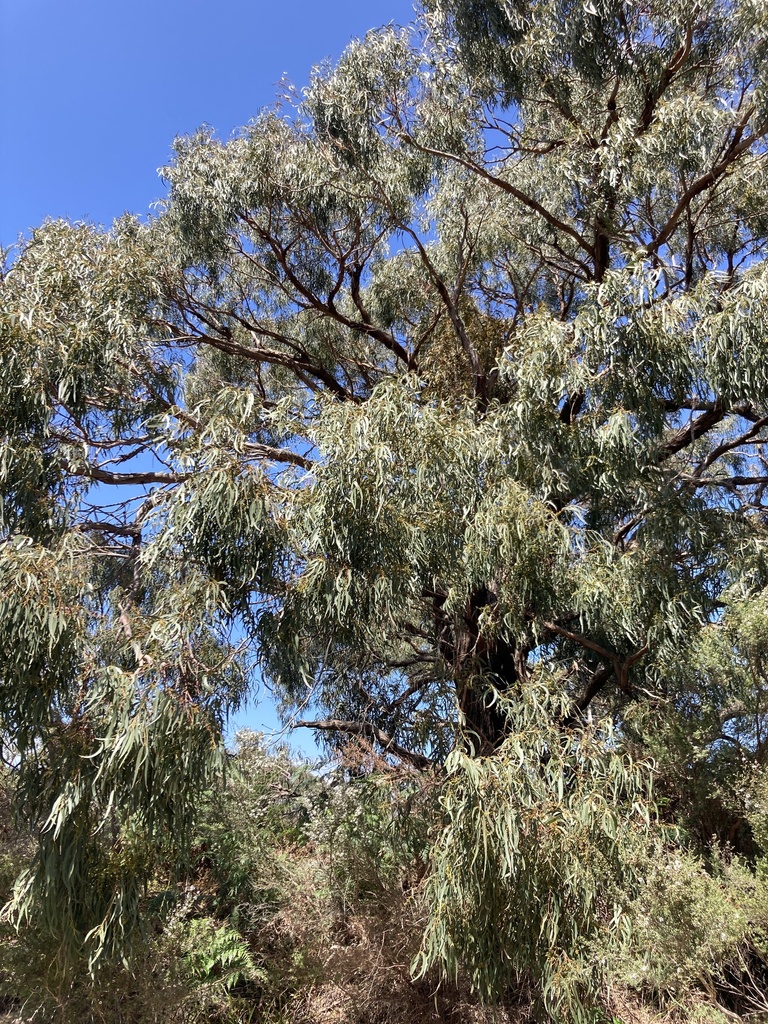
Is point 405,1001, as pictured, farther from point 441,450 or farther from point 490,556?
point 441,450

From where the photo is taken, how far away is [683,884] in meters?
3.02

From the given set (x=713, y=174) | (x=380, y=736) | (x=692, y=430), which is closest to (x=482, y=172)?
(x=713, y=174)

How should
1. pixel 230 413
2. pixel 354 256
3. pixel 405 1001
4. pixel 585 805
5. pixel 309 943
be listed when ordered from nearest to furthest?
1. pixel 585 805
2. pixel 230 413
3. pixel 405 1001
4. pixel 309 943
5. pixel 354 256

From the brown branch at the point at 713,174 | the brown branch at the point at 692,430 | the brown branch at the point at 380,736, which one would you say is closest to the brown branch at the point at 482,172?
the brown branch at the point at 713,174

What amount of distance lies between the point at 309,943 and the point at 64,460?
3.11 metres

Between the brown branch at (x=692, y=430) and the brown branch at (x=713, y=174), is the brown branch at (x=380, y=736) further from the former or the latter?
the brown branch at (x=713, y=174)

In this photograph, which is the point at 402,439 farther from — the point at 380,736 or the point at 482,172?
the point at 482,172

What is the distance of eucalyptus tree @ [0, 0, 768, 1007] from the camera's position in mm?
2803

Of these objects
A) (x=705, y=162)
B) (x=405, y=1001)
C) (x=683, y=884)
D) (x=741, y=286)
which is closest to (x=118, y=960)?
(x=405, y=1001)

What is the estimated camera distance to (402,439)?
338 cm

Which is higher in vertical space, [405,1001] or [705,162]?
[705,162]

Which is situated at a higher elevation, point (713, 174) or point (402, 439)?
point (713, 174)

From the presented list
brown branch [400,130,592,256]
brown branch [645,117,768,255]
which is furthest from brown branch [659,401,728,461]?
brown branch [400,130,592,256]

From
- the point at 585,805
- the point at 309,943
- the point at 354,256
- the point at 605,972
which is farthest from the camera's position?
the point at 354,256
